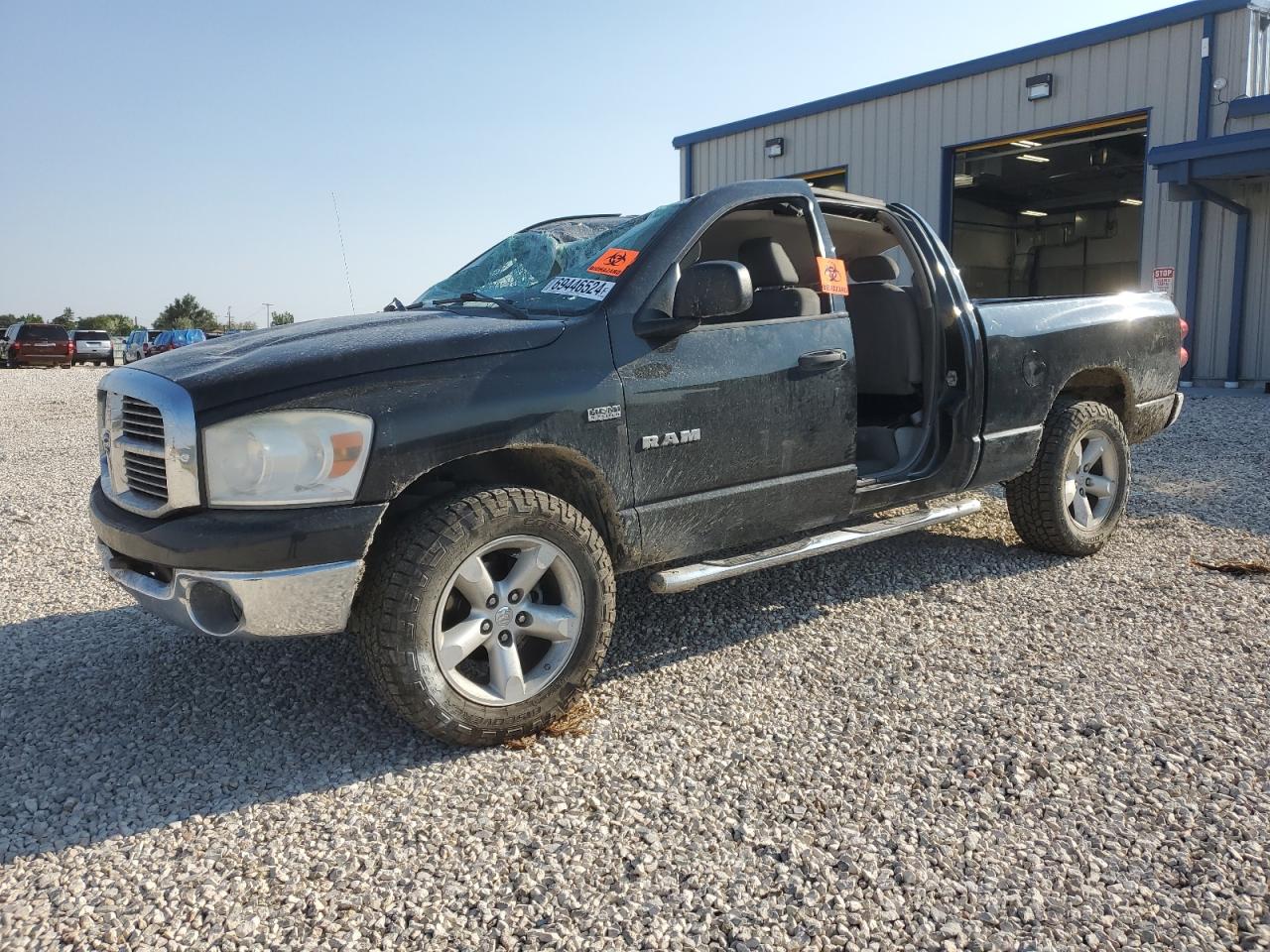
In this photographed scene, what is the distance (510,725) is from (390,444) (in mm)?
987

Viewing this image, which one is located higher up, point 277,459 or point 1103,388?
point 277,459

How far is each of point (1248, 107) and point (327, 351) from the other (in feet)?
48.8

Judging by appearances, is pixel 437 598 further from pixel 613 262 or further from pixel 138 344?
pixel 138 344

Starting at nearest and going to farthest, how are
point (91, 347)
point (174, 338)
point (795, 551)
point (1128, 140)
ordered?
point (795, 551), point (1128, 140), point (91, 347), point (174, 338)

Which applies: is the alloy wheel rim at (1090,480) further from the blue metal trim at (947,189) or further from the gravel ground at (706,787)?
the blue metal trim at (947,189)

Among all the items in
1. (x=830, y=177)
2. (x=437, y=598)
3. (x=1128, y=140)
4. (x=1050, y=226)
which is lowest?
(x=437, y=598)

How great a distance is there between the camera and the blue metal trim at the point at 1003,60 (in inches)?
536

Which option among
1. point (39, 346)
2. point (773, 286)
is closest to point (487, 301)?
point (773, 286)

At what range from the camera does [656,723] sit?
327 centimetres

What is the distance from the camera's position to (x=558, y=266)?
3961 millimetres

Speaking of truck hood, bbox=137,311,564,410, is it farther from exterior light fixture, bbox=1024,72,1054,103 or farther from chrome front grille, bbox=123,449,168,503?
exterior light fixture, bbox=1024,72,1054,103

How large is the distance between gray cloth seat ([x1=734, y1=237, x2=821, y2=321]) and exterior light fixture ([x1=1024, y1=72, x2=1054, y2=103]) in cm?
1332

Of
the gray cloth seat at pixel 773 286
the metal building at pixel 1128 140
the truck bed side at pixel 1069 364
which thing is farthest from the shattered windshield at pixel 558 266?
the metal building at pixel 1128 140

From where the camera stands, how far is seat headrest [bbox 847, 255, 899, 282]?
16.3 ft
